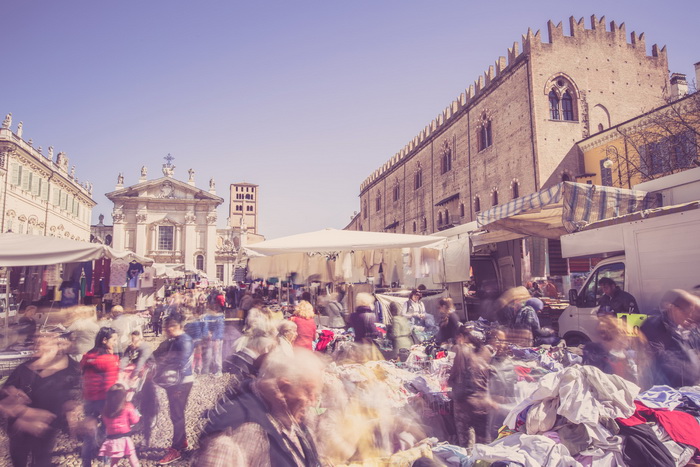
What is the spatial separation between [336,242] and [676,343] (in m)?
5.05

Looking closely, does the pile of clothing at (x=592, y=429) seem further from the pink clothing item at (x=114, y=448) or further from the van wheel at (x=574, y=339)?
the van wheel at (x=574, y=339)

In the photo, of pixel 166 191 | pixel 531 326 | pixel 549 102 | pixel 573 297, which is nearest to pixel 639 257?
pixel 573 297

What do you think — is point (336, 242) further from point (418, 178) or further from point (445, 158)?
point (418, 178)

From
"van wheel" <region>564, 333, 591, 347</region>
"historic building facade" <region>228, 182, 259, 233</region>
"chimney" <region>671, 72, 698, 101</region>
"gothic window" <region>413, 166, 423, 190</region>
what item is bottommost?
"van wheel" <region>564, 333, 591, 347</region>

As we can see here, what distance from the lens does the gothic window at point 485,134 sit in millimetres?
23125

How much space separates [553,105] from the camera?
2002cm

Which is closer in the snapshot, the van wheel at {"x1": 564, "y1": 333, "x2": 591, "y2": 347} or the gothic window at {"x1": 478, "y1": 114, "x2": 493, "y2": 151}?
the van wheel at {"x1": 564, "y1": 333, "x2": 591, "y2": 347}

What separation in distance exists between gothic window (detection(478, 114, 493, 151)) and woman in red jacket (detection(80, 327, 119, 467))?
895 inches

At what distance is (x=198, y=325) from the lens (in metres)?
7.23

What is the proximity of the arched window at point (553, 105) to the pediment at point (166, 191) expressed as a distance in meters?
33.6

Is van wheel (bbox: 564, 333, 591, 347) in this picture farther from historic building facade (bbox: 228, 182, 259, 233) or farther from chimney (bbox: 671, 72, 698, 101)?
historic building facade (bbox: 228, 182, 259, 233)

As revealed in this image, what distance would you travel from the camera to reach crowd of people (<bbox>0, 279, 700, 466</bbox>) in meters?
1.92

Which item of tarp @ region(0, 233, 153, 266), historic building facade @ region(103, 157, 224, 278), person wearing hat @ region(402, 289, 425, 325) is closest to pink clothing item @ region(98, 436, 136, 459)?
tarp @ region(0, 233, 153, 266)

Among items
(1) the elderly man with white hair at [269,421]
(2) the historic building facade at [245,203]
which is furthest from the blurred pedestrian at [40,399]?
(2) the historic building facade at [245,203]
